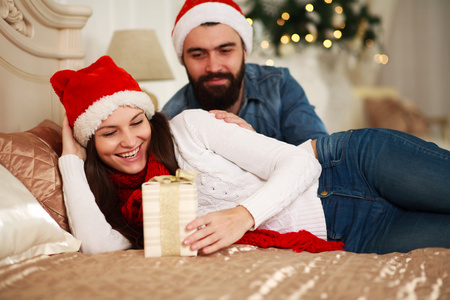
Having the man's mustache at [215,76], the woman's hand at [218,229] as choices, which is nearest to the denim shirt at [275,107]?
the man's mustache at [215,76]

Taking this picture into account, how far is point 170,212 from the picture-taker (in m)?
1.12

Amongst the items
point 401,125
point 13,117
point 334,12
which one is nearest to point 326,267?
point 13,117

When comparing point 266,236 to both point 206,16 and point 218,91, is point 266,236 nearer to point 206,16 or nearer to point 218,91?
point 218,91

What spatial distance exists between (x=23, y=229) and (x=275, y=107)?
4.96 ft

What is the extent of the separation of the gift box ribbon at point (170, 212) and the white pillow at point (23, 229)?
35cm

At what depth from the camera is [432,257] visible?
112 centimetres

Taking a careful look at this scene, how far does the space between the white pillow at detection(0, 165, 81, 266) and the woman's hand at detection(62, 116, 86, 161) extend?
288mm

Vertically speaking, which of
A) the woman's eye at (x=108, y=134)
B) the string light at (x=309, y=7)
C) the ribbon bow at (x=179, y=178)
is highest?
the string light at (x=309, y=7)

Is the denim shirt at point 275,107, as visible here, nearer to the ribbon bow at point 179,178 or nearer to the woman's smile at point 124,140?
the woman's smile at point 124,140

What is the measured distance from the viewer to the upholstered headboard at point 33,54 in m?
1.79

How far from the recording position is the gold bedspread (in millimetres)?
857

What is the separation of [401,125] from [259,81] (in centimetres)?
293

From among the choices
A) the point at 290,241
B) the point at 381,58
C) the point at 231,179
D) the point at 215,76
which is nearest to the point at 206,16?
the point at 215,76

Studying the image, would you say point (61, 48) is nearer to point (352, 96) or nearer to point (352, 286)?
point (352, 286)
